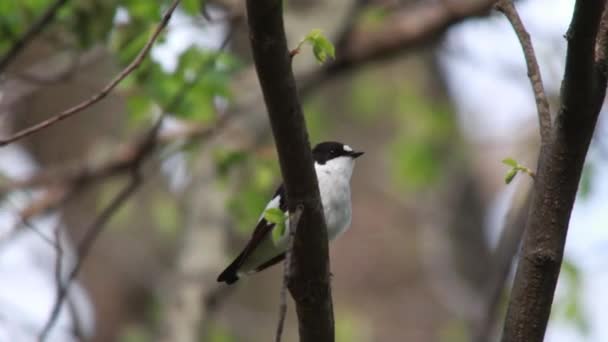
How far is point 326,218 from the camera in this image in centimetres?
323

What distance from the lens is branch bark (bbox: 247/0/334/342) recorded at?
2.11m

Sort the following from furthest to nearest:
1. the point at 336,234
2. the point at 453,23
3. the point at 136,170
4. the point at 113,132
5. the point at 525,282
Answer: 1. the point at 113,132
2. the point at 453,23
3. the point at 136,170
4. the point at 336,234
5. the point at 525,282

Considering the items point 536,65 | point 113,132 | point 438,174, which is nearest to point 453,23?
point 438,174

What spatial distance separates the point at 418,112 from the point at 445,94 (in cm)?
138

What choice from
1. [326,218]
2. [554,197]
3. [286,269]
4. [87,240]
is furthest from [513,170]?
[87,240]

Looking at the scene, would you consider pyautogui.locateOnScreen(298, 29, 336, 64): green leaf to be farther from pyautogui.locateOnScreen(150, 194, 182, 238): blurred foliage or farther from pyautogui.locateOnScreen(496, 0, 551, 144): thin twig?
pyautogui.locateOnScreen(150, 194, 182, 238): blurred foliage

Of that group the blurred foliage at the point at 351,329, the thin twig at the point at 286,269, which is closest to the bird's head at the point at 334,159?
the thin twig at the point at 286,269

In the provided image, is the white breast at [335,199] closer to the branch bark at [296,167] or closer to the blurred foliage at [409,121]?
the branch bark at [296,167]

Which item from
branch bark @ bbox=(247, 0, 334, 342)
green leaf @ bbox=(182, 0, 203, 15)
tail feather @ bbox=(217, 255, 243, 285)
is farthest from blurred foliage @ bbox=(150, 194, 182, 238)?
branch bark @ bbox=(247, 0, 334, 342)

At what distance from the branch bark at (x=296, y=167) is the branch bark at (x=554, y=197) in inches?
20.2

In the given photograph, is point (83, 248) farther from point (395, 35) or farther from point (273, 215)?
point (395, 35)

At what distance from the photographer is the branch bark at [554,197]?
2213 mm

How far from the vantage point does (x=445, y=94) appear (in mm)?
10438

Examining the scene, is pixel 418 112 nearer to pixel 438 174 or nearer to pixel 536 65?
pixel 438 174
